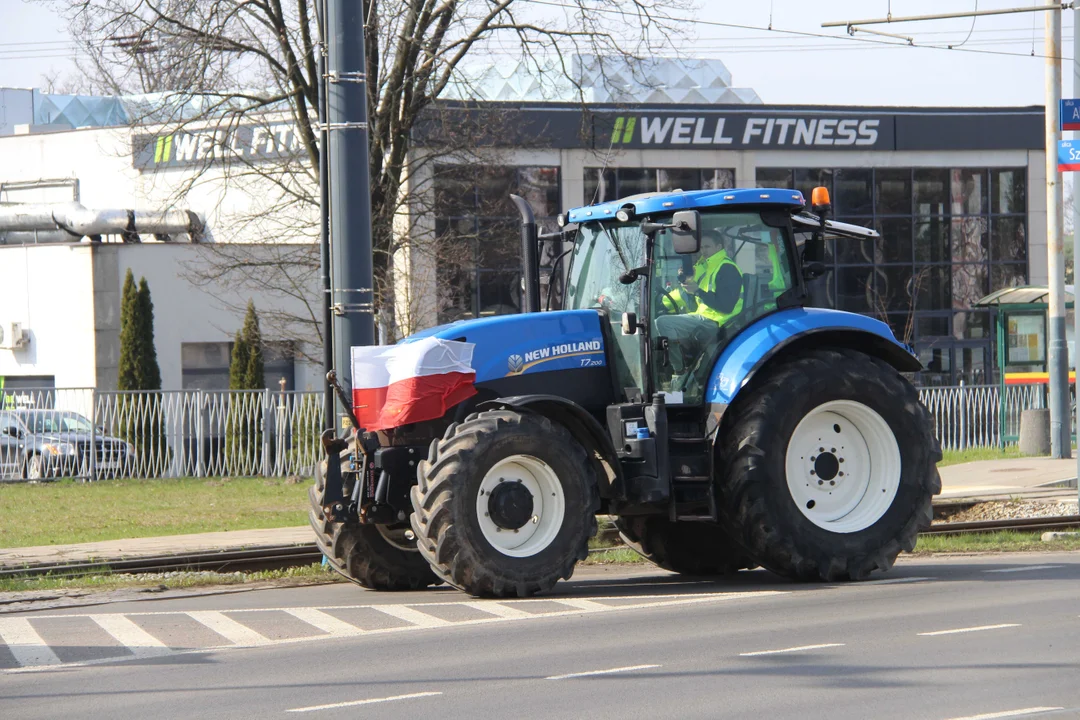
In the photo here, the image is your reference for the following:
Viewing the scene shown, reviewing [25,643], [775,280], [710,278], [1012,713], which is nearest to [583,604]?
[710,278]

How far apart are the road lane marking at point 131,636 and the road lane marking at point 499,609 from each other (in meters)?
2.16

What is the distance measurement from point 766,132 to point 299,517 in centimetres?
2453

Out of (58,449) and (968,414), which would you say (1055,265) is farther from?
(58,449)

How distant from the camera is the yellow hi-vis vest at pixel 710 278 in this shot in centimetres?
1106

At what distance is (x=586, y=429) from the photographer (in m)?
10.6

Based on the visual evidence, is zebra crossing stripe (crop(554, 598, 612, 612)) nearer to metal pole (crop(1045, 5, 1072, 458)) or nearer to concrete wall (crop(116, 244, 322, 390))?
metal pole (crop(1045, 5, 1072, 458))

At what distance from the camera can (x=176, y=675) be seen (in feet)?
25.7

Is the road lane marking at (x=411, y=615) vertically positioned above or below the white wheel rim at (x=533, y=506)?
below

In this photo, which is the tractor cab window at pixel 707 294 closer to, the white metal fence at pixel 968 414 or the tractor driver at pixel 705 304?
the tractor driver at pixel 705 304

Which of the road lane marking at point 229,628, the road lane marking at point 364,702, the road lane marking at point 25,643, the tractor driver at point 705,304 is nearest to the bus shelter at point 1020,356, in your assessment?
the tractor driver at point 705,304

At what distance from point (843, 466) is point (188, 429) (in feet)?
58.6

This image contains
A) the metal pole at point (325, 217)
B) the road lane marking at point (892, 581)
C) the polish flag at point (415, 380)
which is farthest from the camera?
the metal pole at point (325, 217)

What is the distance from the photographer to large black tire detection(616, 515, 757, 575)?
12.1m

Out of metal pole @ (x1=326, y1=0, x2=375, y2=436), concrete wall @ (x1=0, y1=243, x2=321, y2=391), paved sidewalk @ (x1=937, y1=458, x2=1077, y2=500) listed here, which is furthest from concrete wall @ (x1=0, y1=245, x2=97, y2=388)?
metal pole @ (x1=326, y1=0, x2=375, y2=436)
